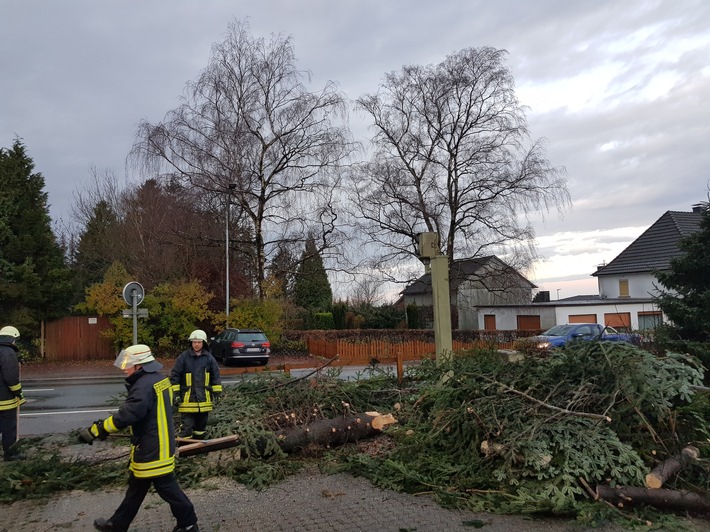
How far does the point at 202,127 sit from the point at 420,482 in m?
24.3

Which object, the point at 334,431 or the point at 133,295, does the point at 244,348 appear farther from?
the point at 334,431

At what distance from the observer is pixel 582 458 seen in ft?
18.2

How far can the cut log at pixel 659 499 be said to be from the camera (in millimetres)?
5176

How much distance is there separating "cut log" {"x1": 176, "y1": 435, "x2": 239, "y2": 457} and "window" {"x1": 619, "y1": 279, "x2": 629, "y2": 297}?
36.8 m

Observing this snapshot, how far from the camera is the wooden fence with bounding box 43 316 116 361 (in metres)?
24.0

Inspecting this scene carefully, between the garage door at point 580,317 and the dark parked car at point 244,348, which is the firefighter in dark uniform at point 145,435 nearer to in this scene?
the dark parked car at point 244,348

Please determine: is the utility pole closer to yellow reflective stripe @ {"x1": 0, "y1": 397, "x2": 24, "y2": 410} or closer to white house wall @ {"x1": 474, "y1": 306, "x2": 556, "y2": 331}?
yellow reflective stripe @ {"x1": 0, "y1": 397, "x2": 24, "y2": 410}

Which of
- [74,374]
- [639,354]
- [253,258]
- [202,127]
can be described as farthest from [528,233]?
[639,354]

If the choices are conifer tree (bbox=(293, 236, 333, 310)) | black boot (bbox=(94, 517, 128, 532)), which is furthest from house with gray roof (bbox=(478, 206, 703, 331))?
black boot (bbox=(94, 517, 128, 532))

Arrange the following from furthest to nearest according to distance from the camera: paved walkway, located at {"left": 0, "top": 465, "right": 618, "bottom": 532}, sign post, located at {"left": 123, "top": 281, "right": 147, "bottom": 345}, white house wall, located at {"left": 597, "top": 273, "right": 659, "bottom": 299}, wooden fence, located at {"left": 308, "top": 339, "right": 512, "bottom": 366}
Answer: white house wall, located at {"left": 597, "top": 273, "right": 659, "bottom": 299}, wooden fence, located at {"left": 308, "top": 339, "right": 512, "bottom": 366}, sign post, located at {"left": 123, "top": 281, "right": 147, "bottom": 345}, paved walkway, located at {"left": 0, "top": 465, "right": 618, "bottom": 532}

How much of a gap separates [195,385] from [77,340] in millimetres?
19960

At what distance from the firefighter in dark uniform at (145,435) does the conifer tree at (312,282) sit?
82.0 ft

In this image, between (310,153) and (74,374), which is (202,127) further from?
(74,374)

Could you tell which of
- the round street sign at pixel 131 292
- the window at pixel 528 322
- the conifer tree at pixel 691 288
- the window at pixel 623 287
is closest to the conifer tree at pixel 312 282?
the window at pixel 528 322
